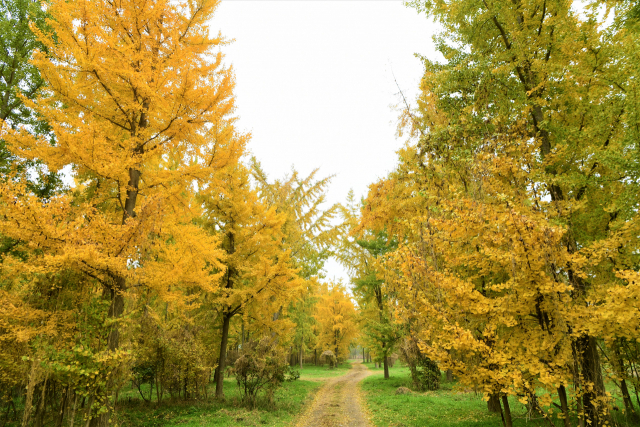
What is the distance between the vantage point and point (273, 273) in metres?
9.84

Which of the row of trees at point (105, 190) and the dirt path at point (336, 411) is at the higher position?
the row of trees at point (105, 190)

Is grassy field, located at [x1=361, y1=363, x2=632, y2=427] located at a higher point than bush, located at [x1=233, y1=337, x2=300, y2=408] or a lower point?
lower

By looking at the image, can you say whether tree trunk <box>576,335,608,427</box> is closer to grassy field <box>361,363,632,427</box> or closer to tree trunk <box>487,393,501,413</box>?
grassy field <box>361,363,632,427</box>

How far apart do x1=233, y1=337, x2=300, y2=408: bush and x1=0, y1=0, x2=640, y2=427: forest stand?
100 centimetres

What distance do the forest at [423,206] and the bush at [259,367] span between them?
1.00 metres

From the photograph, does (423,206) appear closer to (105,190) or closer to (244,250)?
(244,250)

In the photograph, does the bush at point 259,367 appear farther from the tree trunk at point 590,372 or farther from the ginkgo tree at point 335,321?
the ginkgo tree at point 335,321

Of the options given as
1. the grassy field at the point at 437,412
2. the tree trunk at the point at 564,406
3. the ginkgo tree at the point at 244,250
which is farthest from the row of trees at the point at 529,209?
the ginkgo tree at the point at 244,250

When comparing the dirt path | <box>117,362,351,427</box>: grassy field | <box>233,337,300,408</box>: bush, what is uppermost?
<box>233,337,300,408</box>: bush

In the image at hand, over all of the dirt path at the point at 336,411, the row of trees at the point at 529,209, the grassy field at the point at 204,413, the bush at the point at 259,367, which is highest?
the row of trees at the point at 529,209

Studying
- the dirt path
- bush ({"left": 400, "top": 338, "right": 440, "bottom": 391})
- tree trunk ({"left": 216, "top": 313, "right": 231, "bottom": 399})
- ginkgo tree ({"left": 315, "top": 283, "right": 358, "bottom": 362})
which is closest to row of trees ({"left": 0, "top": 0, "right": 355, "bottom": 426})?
tree trunk ({"left": 216, "top": 313, "right": 231, "bottom": 399})

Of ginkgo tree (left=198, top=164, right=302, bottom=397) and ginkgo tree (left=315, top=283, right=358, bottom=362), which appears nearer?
ginkgo tree (left=198, top=164, right=302, bottom=397)

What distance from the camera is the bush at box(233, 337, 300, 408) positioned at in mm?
Result: 9766

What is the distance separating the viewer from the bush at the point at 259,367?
9.77 metres
